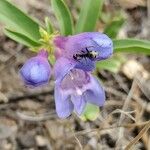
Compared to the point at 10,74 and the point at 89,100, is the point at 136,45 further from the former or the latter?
the point at 10,74

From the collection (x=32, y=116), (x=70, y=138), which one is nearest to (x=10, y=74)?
(x=32, y=116)

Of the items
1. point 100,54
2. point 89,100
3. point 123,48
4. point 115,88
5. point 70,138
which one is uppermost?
point 100,54

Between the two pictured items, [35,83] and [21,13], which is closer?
[35,83]

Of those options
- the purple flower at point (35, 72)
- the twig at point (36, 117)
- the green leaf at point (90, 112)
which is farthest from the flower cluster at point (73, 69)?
the twig at point (36, 117)

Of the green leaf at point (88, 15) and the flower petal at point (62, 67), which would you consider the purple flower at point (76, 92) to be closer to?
the flower petal at point (62, 67)

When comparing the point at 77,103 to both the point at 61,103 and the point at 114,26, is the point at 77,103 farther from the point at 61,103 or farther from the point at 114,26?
the point at 114,26

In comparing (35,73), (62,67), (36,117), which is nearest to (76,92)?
(62,67)

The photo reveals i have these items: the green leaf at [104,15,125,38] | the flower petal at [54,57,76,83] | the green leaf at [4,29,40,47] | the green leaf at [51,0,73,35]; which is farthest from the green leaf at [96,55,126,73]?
the flower petal at [54,57,76,83]
